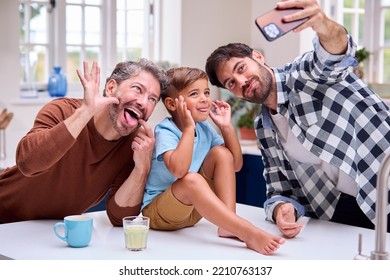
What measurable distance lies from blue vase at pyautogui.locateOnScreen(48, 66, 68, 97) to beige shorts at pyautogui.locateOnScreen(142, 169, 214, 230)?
9.08 ft

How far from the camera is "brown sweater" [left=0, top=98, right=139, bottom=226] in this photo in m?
2.24

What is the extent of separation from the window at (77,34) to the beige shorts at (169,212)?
2971mm

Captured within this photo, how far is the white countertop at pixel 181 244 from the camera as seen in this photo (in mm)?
1857

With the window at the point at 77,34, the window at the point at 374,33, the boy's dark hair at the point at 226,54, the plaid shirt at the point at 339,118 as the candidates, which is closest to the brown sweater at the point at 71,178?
the boy's dark hair at the point at 226,54

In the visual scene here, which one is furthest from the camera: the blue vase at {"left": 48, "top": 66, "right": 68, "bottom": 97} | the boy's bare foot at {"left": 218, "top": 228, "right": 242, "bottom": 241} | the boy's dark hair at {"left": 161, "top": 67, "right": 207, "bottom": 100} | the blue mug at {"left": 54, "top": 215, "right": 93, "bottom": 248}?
the blue vase at {"left": 48, "top": 66, "right": 68, "bottom": 97}

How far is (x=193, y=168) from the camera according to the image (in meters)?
2.23

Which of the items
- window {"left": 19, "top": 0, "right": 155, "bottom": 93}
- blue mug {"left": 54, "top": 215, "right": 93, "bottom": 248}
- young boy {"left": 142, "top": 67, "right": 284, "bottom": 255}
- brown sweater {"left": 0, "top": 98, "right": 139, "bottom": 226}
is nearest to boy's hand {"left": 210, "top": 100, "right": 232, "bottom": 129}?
young boy {"left": 142, "top": 67, "right": 284, "bottom": 255}

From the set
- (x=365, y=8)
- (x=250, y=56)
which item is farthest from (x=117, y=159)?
(x=365, y=8)

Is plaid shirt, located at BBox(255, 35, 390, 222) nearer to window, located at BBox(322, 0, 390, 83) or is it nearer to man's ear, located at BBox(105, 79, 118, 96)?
man's ear, located at BBox(105, 79, 118, 96)

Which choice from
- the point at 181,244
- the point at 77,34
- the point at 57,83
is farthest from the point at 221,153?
the point at 77,34

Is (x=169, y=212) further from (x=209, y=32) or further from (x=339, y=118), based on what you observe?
(x=209, y=32)

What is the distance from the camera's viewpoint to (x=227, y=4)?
5523mm

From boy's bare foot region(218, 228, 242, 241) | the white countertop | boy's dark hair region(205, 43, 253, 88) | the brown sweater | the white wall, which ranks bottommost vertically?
the white countertop

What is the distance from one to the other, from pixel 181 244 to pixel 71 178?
18.4 inches
